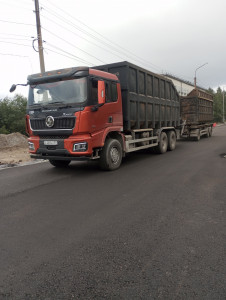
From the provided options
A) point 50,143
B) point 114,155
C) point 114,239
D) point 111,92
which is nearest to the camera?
point 114,239

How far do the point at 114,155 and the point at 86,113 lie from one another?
178 cm

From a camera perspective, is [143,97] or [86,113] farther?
[143,97]

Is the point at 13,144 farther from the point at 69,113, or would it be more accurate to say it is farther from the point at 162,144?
the point at 69,113

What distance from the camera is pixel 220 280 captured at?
225 centimetres

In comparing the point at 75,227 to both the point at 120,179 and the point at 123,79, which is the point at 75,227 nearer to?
the point at 120,179

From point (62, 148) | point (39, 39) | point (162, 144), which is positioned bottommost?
point (162, 144)

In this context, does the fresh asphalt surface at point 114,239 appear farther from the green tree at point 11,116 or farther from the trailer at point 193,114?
the green tree at point 11,116

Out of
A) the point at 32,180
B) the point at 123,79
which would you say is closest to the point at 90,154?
the point at 32,180

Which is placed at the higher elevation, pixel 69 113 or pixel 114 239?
pixel 69 113

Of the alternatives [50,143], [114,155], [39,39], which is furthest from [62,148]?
[39,39]

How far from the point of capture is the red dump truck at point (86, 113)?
6301mm

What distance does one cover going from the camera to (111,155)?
23.8 ft

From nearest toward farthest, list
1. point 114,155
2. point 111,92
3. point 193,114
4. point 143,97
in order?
point 111,92 < point 114,155 < point 143,97 < point 193,114

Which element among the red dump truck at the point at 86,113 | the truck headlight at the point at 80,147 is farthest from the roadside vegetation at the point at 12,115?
the truck headlight at the point at 80,147
